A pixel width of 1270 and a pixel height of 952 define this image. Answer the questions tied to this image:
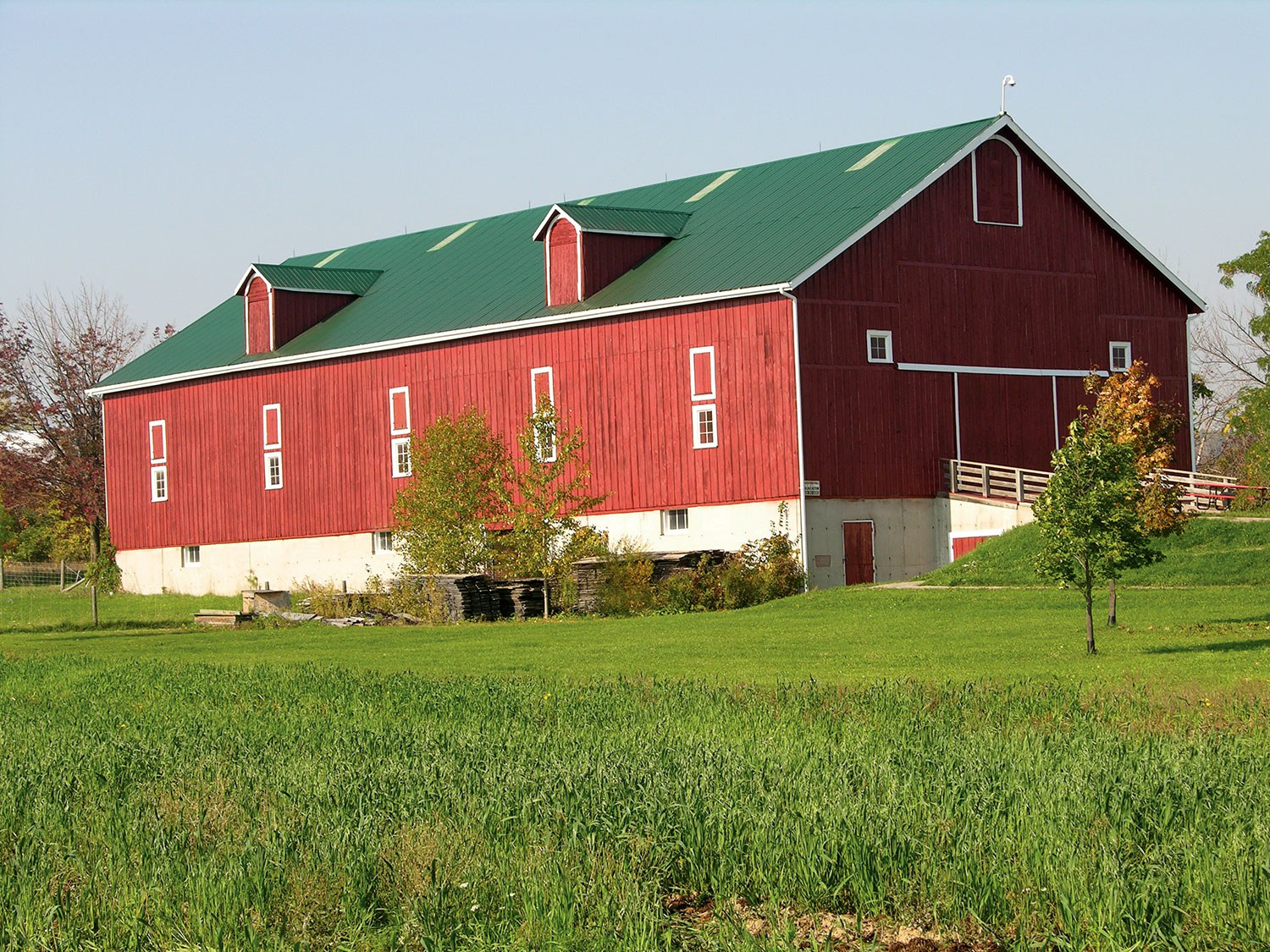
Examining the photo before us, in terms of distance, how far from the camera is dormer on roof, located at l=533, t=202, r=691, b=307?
4503 centimetres

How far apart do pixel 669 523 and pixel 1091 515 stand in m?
18.7

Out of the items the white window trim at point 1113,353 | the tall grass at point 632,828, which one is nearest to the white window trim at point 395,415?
the white window trim at point 1113,353

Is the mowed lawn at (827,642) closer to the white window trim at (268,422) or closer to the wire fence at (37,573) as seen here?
the white window trim at (268,422)

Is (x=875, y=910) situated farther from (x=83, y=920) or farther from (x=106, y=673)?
(x=106, y=673)

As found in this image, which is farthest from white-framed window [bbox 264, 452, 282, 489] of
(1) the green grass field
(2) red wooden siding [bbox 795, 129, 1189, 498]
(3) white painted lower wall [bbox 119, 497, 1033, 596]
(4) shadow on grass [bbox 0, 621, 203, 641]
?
(1) the green grass field


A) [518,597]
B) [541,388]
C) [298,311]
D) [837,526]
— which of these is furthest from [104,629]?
[837,526]

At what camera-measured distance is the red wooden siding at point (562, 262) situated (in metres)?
45.2

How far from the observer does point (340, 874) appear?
9.85 metres

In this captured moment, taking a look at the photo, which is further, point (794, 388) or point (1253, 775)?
point (794, 388)

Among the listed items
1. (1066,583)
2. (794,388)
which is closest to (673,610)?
(794,388)

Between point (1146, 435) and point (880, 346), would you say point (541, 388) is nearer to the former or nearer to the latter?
point (880, 346)

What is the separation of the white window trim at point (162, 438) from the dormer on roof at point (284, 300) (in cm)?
431

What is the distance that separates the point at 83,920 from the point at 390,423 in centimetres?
3989

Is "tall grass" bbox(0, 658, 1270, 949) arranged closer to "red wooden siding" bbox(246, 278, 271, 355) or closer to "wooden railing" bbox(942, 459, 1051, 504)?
"wooden railing" bbox(942, 459, 1051, 504)
